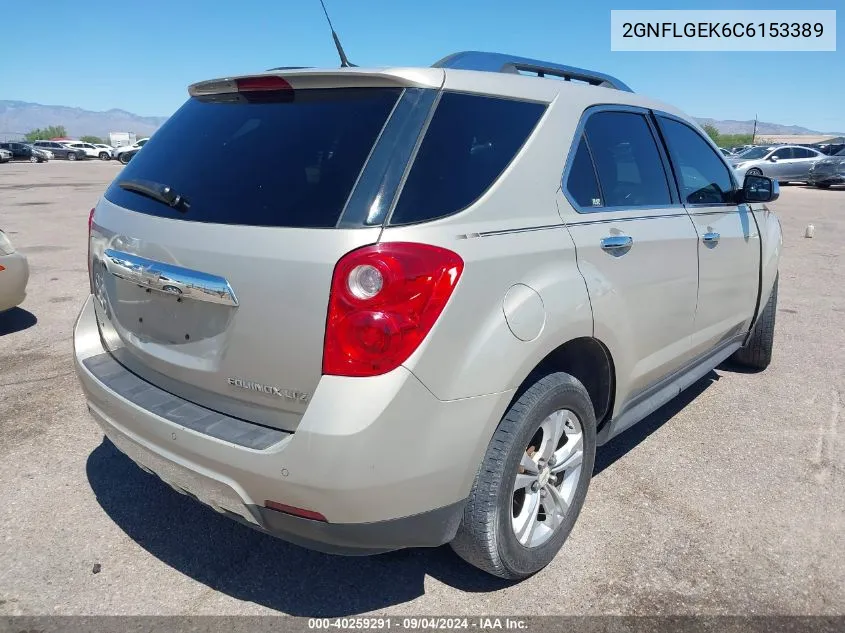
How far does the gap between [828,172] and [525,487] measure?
27.2 metres

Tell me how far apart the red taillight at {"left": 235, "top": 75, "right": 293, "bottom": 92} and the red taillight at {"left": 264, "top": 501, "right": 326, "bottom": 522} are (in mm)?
1404

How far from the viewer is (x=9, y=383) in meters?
4.28

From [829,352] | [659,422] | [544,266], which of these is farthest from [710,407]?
[544,266]

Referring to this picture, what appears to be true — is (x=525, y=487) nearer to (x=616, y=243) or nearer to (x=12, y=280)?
(x=616, y=243)

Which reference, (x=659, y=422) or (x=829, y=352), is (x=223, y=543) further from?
(x=829, y=352)

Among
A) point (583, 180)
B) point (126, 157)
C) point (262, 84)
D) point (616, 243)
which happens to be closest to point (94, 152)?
point (126, 157)

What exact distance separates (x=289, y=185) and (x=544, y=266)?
90 cm

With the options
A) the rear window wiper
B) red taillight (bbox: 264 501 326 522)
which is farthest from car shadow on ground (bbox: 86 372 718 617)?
the rear window wiper

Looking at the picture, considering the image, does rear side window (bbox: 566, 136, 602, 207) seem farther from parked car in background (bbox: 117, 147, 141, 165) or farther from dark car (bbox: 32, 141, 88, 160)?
dark car (bbox: 32, 141, 88, 160)

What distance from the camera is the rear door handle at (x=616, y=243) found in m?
2.60

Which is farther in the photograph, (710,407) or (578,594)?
(710,407)

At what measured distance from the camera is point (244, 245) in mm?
2014

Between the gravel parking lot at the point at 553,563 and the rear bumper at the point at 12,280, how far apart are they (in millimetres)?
1197

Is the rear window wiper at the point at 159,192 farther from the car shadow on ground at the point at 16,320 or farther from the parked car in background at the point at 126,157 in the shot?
the car shadow on ground at the point at 16,320
